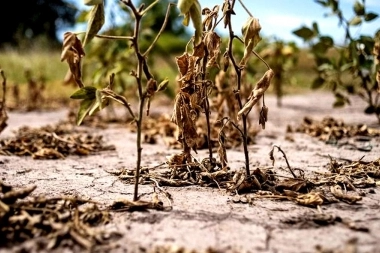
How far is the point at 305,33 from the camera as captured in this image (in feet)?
7.64

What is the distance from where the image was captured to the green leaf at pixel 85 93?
118 cm

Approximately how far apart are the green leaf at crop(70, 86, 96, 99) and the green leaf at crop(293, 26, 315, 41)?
1.42 meters

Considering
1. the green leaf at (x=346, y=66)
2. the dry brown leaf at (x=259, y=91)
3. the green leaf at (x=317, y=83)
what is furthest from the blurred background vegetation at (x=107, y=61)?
the dry brown leaf at (x=259, y=91)

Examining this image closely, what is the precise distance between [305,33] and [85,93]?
152 cm

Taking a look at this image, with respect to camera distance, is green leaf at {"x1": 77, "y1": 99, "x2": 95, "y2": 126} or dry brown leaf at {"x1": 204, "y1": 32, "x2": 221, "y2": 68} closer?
green leaf at {"x1": 77, "y1": 99, "x2": 95, "y2": 126}

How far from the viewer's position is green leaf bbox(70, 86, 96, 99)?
1182 mm

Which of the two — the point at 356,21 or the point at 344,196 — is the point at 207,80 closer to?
the point at 344,196

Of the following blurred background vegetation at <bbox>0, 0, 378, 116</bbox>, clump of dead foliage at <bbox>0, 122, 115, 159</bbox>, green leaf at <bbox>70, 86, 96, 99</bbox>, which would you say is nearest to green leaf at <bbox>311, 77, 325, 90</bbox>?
blurred background vegetation at <bbox>0, 0, 378, 116</bbox>

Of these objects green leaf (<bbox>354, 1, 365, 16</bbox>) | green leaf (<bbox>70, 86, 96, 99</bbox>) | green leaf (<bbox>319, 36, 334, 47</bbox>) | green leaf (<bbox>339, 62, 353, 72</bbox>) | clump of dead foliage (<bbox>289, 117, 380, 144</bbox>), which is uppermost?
green leaf (<bbox>354, 1, 365, 16</bbox>)

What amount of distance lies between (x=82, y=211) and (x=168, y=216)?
23 centimetres

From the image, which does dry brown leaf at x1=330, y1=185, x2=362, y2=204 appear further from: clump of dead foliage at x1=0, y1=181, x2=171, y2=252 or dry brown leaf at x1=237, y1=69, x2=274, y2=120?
clump of dead foliage at x1=0, y1=181, x2=171, y2=252

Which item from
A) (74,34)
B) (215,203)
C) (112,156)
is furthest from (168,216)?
(112,156)

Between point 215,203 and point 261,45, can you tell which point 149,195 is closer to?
point 215,203

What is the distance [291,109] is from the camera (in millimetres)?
4555
